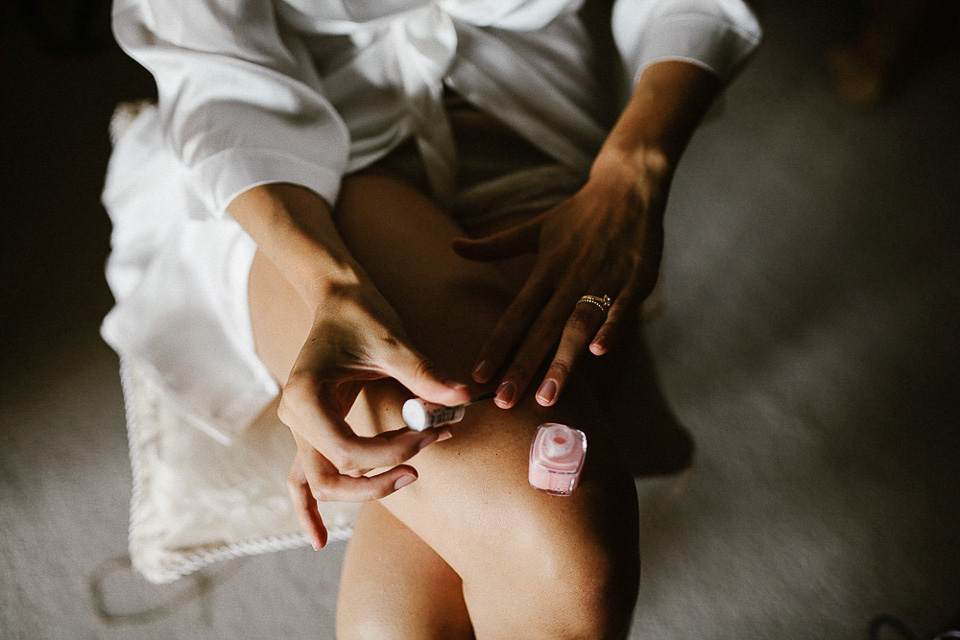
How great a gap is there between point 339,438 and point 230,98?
1.28ft

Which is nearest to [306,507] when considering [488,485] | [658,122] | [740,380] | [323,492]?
[323,492]

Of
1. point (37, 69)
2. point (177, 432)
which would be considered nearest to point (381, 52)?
point (177, 432)

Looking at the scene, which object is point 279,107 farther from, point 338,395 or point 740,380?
point 740,380

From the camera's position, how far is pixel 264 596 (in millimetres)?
1044

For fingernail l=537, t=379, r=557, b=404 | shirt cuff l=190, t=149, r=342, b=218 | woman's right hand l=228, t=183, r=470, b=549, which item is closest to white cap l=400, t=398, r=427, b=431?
woman's right hand l=228, t=183, r=470, b=549

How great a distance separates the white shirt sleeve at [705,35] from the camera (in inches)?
30.4

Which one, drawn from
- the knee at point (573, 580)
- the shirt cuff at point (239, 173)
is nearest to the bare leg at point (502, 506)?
the knee at point (573, 580)

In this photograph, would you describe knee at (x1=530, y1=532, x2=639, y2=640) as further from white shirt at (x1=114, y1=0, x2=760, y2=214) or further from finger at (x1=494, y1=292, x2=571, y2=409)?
white shirt at (x1=114, y1=0, x2=760, y2=214)

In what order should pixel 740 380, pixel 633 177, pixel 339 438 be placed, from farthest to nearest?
pixel 740 380, pixel 633 177, pixel 339 438

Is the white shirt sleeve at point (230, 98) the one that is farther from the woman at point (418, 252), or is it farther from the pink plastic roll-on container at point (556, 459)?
the pink plastic roll-on container at point (556, 459)

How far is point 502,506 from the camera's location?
1.88 ft

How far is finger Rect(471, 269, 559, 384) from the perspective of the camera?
0.60 m

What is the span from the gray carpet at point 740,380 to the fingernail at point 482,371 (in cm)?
34

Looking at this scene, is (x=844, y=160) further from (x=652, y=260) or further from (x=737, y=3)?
(x=652, y=260)
